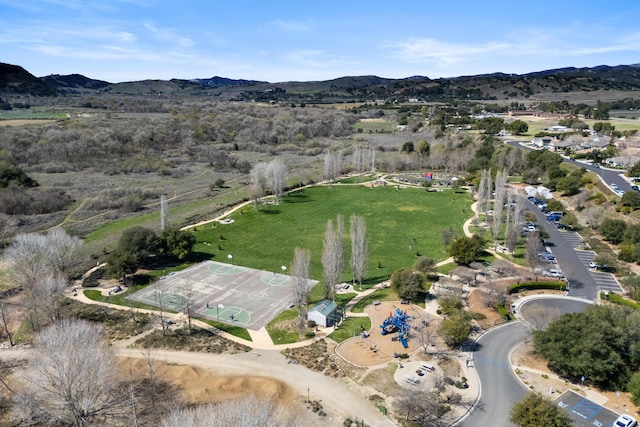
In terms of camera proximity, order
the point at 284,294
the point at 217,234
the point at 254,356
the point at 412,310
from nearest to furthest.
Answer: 1. the point at 254,356
2. the point at 412,310
3. the point at 284,294
4. the point at 217,234

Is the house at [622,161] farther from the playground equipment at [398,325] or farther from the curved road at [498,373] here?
the playground equipment at [398,325]

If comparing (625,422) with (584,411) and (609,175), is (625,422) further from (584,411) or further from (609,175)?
(609,175)

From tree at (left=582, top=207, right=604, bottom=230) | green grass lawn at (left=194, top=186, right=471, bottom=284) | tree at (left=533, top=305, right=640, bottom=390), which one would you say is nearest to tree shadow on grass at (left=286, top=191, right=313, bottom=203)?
green grass lawn at (left=194, top=186, right=471, bottom=284)

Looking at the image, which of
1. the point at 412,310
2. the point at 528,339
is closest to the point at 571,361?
the point at 528,339

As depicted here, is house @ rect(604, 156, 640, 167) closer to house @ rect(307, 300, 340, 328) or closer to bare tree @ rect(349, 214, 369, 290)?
bare tree @ rect(349, 214, 369, 290)

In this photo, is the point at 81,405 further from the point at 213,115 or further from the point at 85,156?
the point at 213,115
